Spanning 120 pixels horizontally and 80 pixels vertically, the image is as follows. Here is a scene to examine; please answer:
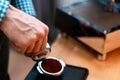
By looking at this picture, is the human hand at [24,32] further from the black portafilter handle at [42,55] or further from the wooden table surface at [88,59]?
the wooden table surface at [88,59]

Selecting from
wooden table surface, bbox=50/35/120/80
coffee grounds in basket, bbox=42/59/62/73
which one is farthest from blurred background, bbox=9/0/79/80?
coffee grounds in basket, bbox=42/59/62/73

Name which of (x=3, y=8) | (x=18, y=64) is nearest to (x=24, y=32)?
(x=3, y=8)

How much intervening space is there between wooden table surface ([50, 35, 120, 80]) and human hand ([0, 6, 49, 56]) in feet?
0.81

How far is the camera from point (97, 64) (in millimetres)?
818

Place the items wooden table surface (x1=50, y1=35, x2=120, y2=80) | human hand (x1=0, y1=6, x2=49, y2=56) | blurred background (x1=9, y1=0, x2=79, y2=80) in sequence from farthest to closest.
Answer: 1. blurred background (x1=9, y1=0, x2=79, y2=80)
2. wooden table surface (x1=50, y1=35, x2=120, y2=80)
3. human hand (x1=0, y1=6, x2=49, y2=56)

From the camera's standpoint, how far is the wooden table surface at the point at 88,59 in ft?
2.52

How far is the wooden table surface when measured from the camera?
77 cm

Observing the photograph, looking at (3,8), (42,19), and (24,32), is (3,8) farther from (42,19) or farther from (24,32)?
(42,19)

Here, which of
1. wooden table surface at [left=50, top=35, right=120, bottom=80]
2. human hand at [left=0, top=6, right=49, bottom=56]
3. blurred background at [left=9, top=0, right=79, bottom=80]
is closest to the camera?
human hand at [left=0, top=6, right=49, bottom=56]

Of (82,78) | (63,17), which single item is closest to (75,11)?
(63,17)

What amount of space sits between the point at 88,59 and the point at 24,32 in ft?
1.11

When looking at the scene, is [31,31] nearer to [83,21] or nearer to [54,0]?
[83,21]

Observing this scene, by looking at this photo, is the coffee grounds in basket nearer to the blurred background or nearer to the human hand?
the human hand

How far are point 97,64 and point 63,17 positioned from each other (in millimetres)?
240
